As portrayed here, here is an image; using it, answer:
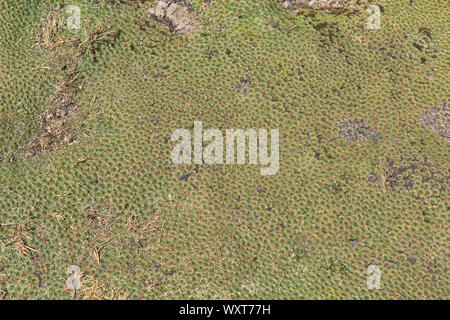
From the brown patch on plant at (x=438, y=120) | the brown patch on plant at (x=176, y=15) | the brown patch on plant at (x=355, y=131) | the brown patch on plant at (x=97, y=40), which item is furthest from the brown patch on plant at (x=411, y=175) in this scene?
the brown patch on plant at (x=97, y=40)

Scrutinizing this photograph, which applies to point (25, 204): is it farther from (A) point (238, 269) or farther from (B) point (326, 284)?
(B) point (326, 284)

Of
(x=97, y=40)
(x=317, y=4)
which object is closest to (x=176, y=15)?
(x=97, y=40)

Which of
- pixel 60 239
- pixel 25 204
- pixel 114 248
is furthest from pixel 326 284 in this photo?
pixel 25 204

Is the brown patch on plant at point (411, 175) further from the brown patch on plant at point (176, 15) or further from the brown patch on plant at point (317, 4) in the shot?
the brown patch on plant at point (176, 15)

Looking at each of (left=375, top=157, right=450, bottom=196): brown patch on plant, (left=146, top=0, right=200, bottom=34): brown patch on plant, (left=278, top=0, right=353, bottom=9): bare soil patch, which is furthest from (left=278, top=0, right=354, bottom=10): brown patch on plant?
(left=375, top=157, right=450, bottom=196): brown patch on plant

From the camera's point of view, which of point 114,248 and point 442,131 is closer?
point 114,248

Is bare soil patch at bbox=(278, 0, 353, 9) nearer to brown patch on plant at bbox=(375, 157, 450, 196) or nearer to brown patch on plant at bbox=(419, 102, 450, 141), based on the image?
brown patch on plant at bbox=(419, 102, 450, 141)
